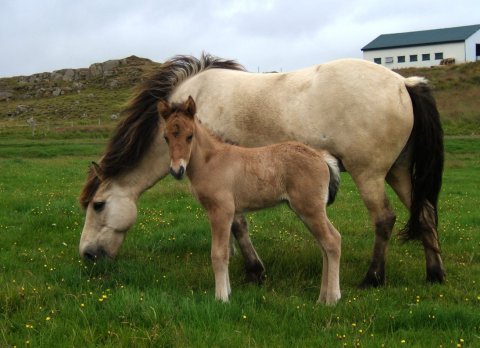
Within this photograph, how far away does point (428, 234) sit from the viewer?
6176mm

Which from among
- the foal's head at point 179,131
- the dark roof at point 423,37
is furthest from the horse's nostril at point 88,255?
the dark roof at point 423,37

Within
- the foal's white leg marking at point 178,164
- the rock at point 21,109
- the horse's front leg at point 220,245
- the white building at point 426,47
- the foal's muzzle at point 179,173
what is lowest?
the horse's front leg at point 220,245

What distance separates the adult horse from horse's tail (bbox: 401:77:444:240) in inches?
0.5

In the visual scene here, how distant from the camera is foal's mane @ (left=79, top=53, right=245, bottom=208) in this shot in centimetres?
653

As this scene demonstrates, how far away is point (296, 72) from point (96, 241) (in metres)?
3.27

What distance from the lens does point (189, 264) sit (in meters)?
6.53

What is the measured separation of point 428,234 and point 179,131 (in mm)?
3295

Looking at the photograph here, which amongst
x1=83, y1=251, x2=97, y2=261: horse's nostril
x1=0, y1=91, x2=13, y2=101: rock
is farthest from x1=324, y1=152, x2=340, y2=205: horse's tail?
x1=0, y1=91, x2=13, y2=101: rock

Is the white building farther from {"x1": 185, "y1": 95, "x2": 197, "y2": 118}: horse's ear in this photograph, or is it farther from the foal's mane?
{"x1": 185, "y1": 95, "x2": 197, "y2": 118}: horse's ear

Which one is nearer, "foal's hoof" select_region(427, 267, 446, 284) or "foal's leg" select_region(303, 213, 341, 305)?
"foal's leg" select_region(303, 213, 341, 305)

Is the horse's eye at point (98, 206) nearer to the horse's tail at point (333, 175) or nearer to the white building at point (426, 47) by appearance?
the horse's tail at point (333, 175)

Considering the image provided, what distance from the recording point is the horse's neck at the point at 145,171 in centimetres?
665

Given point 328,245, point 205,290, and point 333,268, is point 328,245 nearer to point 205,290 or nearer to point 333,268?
point 333,268

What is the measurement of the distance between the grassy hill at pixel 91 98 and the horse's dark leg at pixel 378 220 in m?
5.49
